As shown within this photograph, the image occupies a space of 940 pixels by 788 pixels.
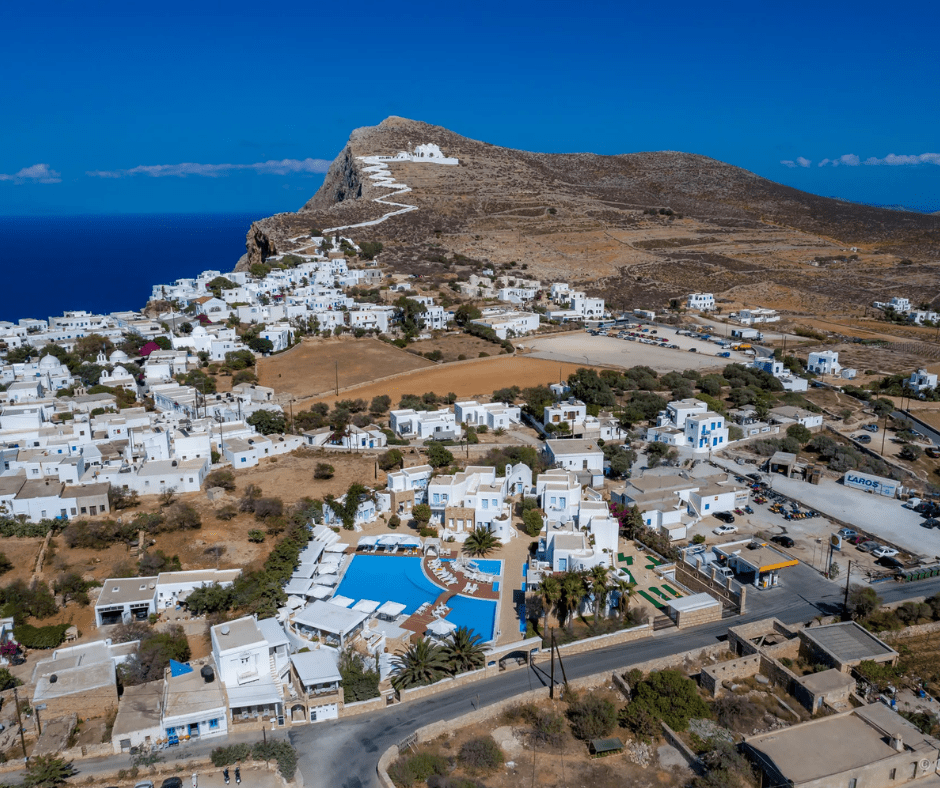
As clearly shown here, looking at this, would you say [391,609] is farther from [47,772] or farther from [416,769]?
[47,772]

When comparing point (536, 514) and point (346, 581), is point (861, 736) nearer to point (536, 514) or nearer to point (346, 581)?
point (536, 514)

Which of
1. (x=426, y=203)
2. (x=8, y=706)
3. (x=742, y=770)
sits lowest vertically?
(x=8, y=706)

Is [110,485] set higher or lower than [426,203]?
lower

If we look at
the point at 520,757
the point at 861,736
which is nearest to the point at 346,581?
the point at 520,757

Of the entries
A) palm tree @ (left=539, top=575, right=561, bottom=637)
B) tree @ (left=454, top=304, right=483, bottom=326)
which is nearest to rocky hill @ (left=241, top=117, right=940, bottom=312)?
tree @ (left=454, top=304, right=483, bottom=326)

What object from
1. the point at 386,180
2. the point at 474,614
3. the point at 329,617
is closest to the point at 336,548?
the point at 329,617

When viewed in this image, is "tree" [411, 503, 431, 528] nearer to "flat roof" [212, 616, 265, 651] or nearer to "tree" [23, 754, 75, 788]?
"flat roof" [212, 616, 265, 651]
